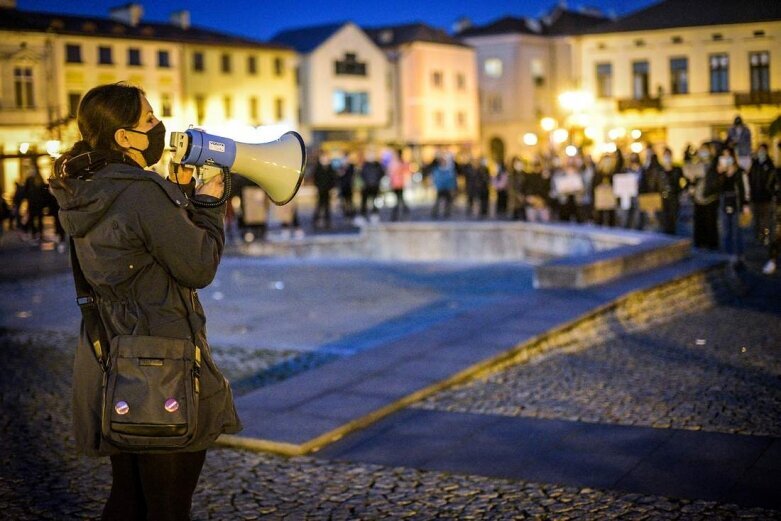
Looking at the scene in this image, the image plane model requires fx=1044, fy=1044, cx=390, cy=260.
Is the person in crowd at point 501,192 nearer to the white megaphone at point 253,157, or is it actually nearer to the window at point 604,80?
the window at point 604,80

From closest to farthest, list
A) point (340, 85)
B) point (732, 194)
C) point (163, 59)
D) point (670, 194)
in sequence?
→ point (732, 194)
point (670, 194)
point (163, 59)
point (340, 85)

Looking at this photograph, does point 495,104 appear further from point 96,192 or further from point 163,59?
point 96,192

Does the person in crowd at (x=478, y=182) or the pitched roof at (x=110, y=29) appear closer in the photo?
the person in crowd at (x=478, y=182)

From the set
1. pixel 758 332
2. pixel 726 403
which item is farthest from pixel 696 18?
pixel 726 403

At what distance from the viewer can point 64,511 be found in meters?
5.02

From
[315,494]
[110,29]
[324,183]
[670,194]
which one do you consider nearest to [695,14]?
[324,183]

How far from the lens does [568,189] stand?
21.5 m

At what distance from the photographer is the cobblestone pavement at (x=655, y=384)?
21.3 ft

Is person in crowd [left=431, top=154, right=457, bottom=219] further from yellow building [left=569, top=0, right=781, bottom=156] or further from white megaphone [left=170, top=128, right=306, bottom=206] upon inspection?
white megaphone [left=170, top=128, right=306, bottom=206]

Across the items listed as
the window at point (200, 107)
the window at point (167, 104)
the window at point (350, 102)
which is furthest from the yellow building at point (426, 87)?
the window at point (167, 104)

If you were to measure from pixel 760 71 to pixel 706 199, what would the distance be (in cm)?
471

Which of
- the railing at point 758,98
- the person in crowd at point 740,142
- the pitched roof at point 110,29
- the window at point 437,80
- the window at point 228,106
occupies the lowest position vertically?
the person in crowd at point 740,142

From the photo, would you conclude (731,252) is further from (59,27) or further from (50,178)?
(59,27)

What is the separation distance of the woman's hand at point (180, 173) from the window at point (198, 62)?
5951cm
